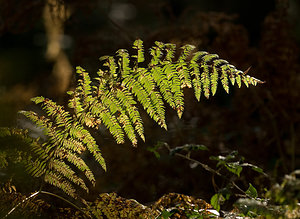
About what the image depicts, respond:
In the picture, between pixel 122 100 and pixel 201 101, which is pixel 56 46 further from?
pixel 122 100

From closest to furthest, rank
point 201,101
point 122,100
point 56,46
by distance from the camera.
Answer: point 122,100 → point 201,101 → point 56,46

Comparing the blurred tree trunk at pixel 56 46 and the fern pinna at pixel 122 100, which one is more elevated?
the blurred tree trunk at pixel 56 46

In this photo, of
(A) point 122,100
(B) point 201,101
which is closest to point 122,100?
(A) point 122,100

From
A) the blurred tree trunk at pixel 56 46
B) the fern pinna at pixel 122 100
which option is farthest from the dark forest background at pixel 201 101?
the fern pinna at pixel 122 100

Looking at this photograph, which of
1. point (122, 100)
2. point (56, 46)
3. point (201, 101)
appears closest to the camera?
point (122, 100)

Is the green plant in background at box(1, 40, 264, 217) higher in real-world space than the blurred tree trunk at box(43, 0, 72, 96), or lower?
lower

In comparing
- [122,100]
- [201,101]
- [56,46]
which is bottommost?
[122,100]

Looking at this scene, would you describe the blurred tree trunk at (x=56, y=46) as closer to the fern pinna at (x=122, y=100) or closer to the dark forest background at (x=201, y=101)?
the dark forest background at (x=201, y=101)

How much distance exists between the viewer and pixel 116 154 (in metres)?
3.77

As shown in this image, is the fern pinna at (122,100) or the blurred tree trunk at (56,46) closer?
the fern pinna at (122,100)

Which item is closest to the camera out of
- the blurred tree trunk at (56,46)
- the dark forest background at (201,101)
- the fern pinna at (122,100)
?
the fern pinna at (122,100)

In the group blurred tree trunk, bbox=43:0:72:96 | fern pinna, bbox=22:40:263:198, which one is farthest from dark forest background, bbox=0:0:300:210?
fern pinna, bbox=22:40:263:198

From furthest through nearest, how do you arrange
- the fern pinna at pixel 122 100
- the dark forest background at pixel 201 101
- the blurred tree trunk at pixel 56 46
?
the blurred tree trunk at pixel 56 46, the dark forest background at pixel 201 101, the fern pinna at pixel 122 100

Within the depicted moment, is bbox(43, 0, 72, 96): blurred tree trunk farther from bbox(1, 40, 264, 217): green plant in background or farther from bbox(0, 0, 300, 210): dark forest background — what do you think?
bbox(1, 40, 264, 217): green plant in background
